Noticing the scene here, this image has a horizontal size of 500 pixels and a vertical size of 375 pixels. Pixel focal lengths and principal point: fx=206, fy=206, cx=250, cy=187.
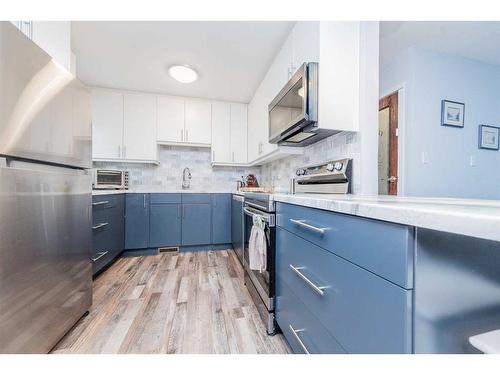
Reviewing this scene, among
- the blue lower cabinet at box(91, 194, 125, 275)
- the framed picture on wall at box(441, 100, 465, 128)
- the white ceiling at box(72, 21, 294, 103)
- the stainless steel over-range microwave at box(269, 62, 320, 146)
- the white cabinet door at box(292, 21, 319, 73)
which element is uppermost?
the white ceiling at box(72, 21, 294, 103)

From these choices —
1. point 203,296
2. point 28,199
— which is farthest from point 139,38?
point 203,296

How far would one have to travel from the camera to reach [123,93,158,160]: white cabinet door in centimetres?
281

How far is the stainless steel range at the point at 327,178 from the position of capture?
1407mm

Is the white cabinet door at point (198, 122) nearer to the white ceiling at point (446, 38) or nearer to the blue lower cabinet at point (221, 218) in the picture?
the blue lower cabinet at point (221, 218)

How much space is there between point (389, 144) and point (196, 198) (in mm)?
2577

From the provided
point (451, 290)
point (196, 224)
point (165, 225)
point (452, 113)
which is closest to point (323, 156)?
point (451, 290)

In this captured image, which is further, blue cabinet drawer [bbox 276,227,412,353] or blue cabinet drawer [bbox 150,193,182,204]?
blue cabinet drawer [bbox 150,193,182,204]

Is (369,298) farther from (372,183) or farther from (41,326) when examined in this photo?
(41,326)

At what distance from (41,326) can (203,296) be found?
93cm

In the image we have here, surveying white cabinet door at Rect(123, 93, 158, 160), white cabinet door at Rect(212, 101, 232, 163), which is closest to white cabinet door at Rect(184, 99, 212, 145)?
white cabinet door at Rect(212, 101, 232, 163)

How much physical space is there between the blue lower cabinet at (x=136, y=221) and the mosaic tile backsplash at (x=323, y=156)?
1728 millimetres

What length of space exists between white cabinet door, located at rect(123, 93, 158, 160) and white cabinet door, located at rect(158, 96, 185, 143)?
0.30ft

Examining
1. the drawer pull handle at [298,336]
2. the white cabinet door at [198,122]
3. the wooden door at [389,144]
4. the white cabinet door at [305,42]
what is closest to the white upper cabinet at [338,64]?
the white cabinet door at [305,42]

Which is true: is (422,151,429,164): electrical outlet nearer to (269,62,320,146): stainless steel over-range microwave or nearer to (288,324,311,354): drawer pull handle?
(269,62,320,146): stainless steel over-range microwave
